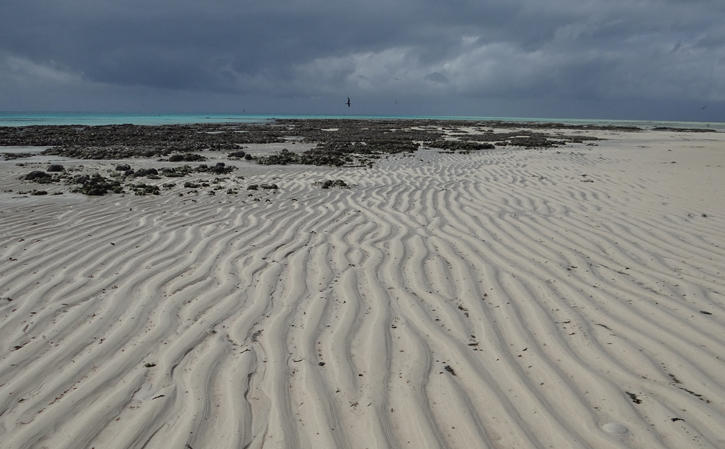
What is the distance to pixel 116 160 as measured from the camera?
13750 millimetres

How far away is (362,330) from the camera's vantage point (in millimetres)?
3135

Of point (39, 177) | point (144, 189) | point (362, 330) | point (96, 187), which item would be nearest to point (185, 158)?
point (39, 177)

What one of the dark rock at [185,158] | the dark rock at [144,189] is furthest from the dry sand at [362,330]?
the dark rock at [185,158]

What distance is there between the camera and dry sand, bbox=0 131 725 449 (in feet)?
7.18

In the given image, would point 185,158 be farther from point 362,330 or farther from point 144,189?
point 362,330

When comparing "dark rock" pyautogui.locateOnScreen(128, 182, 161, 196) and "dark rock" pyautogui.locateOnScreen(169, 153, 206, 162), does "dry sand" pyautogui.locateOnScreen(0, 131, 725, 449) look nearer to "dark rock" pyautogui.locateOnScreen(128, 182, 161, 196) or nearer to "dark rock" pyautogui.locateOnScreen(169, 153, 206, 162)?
"dark rock" pyautogui.locateOnScreen(128, 182, 161, 196)

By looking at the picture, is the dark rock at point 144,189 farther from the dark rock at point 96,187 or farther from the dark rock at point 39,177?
the dark rock at point 39,177

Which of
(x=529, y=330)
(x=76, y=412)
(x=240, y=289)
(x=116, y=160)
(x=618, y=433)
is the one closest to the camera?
(x=618, y=433)

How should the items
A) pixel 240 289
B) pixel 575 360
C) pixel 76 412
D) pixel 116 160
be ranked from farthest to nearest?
pixel 116 160, pixel 240 289, pixel 575 360, pixel 76 412

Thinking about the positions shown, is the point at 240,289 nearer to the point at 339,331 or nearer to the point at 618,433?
the point at 339,331

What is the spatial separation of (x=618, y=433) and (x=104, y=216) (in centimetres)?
659

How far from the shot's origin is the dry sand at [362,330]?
7.18ft

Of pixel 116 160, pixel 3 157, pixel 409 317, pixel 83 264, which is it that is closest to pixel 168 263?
pixel 83 264

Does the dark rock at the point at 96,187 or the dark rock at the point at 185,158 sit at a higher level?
the dark rock at the point at 185,158
